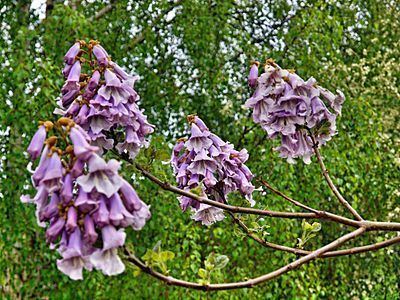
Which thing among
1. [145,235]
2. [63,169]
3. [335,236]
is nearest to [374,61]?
[335,236]

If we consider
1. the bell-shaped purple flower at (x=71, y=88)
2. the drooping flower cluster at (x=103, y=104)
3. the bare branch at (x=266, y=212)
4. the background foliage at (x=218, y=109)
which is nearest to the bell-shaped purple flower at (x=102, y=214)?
the bare branch at (x=266, y=212)

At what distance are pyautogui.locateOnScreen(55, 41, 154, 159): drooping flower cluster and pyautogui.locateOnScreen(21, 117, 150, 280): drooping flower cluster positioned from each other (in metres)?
0.35

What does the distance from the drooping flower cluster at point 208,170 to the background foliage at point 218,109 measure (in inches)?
87.8

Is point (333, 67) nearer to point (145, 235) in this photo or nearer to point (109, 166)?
point (145, 235)

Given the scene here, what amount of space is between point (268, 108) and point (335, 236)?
13.4 ft

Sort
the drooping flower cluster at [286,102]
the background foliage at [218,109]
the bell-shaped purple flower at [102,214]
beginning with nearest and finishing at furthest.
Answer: the bell-shaped purple flower at [102,214] → the drooping flower cluster at [286,102] → the background foliage at [218,109]

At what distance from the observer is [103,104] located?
1.26 meters

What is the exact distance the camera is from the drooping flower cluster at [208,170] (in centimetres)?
151

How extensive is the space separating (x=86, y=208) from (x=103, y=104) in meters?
0.44

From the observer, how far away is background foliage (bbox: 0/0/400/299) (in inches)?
164

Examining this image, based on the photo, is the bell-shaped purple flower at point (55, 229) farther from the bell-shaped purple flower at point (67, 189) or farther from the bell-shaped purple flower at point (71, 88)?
the bell-shaped purple flower at point (71, 88)

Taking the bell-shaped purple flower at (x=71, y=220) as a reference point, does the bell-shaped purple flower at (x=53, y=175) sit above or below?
above

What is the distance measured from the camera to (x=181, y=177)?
1540 millimetres

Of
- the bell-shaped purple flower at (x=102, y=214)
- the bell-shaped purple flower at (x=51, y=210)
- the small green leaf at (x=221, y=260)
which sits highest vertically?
the bell-shaped purple flower at (x=102, y=214)
